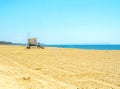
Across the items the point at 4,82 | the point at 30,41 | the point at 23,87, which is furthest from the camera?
the point at 30,41

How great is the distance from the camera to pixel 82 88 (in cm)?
925

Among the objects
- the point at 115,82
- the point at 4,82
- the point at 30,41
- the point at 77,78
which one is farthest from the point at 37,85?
the point at 30,41

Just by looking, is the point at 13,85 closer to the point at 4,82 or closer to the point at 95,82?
the point at 4,82

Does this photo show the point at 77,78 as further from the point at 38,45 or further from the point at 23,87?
the point at 38,45

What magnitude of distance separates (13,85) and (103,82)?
380cm

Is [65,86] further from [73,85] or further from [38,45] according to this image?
[38,45]

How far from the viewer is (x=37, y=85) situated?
9758mm

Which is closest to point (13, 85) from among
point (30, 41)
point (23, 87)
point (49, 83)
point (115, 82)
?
point (23, 87)

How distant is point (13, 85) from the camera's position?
375 inches

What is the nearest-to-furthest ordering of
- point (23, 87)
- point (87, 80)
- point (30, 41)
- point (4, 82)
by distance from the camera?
point (23, 87) → point (4, 82) → point (87, 80) → point (30, 41)

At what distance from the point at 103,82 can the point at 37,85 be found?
2849mm

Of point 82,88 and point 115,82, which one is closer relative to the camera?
point 82,88

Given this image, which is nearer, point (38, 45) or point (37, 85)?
point (37, 85)

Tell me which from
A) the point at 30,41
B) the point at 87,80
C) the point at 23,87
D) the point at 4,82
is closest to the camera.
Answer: the point at 23,87
